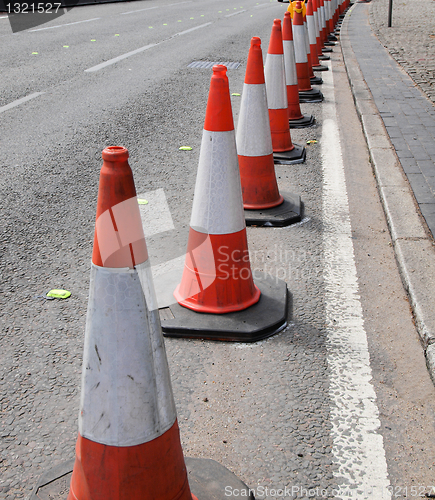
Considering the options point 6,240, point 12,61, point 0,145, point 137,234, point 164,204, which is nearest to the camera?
point 137,234

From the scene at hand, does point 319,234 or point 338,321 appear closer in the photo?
point 338,321

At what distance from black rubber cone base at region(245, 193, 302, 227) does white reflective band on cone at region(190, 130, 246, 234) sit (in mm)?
1073

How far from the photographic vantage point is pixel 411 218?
4.07 metres

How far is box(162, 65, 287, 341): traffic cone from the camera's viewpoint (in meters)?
2.85

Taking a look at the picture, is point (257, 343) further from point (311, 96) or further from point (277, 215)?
point (311, 96)

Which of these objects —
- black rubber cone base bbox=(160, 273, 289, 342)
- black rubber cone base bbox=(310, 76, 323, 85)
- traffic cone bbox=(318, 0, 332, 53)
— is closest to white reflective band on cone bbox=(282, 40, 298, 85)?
black rubber cone base bbox=(310, 76, 323, 85)

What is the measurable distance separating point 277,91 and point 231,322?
117 inches

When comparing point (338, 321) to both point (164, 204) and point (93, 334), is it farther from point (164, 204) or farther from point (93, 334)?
point (164, 204)

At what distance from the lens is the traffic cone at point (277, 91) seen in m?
5.15

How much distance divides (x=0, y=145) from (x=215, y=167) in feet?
11.9

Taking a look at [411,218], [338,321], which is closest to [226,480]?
[338,321]

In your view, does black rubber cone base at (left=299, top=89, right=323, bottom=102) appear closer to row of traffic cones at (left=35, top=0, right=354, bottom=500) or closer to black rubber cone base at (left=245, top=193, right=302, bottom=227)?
black rubber cone base at (left=245, top=193, right=302, bottom=227)

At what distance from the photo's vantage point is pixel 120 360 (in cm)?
163

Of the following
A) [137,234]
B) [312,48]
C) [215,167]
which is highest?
[137,234]
